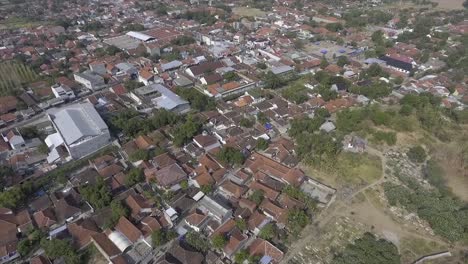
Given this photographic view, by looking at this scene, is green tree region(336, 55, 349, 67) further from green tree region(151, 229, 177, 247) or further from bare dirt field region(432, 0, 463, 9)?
bare dirt field region(432, 0, 463, 9)

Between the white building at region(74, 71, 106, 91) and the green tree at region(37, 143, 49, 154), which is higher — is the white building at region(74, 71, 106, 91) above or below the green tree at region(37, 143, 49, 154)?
below

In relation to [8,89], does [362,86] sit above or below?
above

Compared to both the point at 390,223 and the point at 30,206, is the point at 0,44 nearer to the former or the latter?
the point at 30,206

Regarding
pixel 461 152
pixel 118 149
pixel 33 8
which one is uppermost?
pixel 461 152

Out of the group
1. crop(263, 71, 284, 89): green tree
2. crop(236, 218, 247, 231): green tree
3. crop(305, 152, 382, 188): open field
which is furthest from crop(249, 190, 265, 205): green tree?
crop(263, 71, 284, 89): green tree

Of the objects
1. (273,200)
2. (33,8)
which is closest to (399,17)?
(273,200)

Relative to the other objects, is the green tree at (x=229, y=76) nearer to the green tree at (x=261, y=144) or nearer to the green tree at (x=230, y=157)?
the green tree at (x=261, y=144)

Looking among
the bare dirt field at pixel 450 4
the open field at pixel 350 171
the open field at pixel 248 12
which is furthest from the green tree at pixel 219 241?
the bare dirt field at pixel 450 4
